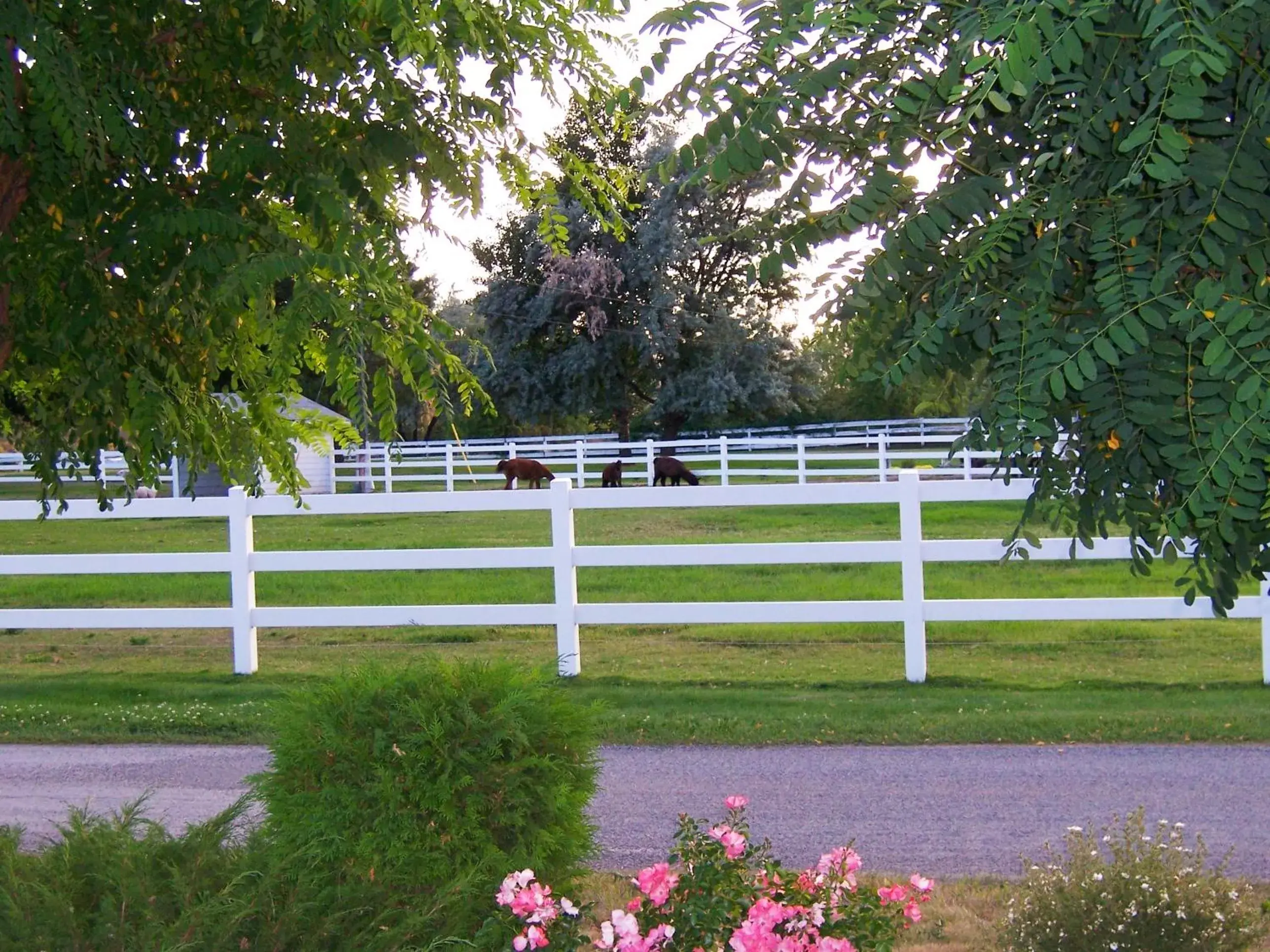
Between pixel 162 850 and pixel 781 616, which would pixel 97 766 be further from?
pixel 781 616

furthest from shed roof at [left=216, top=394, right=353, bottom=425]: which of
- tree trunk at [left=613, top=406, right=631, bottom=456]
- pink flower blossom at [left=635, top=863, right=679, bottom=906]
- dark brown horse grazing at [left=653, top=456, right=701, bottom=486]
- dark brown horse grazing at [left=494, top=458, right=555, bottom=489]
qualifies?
tree trunk at [left=613, top=406, right=631, bottom=456]

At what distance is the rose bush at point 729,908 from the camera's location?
325 cm

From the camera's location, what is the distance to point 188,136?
4.02m

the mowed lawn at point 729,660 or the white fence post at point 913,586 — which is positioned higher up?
the white fence post at point 913,586

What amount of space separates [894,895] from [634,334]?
40331mm

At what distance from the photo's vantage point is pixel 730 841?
3.64 m

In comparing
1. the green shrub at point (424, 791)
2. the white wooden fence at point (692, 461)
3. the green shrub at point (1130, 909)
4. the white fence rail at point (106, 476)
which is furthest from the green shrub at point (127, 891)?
the white wooden fence at point (692, 461)

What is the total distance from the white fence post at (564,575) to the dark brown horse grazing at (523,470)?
19.1 m

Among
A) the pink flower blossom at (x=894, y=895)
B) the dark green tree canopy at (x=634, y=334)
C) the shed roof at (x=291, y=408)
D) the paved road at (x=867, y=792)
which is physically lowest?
the paved road at (x=867, y=792)

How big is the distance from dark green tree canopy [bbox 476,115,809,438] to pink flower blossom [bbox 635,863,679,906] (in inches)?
1502

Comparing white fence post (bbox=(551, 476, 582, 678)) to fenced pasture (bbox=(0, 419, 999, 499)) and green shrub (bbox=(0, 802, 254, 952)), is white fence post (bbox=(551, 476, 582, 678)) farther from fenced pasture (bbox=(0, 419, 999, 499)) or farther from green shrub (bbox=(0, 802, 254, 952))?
fenced pasture (bbox=(0, 419, 999, 499))

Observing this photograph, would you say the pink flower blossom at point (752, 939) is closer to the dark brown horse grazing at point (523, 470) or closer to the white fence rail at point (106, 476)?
the white fence rail at point (106, 476)

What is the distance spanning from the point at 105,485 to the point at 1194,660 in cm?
824

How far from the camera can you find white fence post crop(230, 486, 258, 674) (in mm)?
9734
